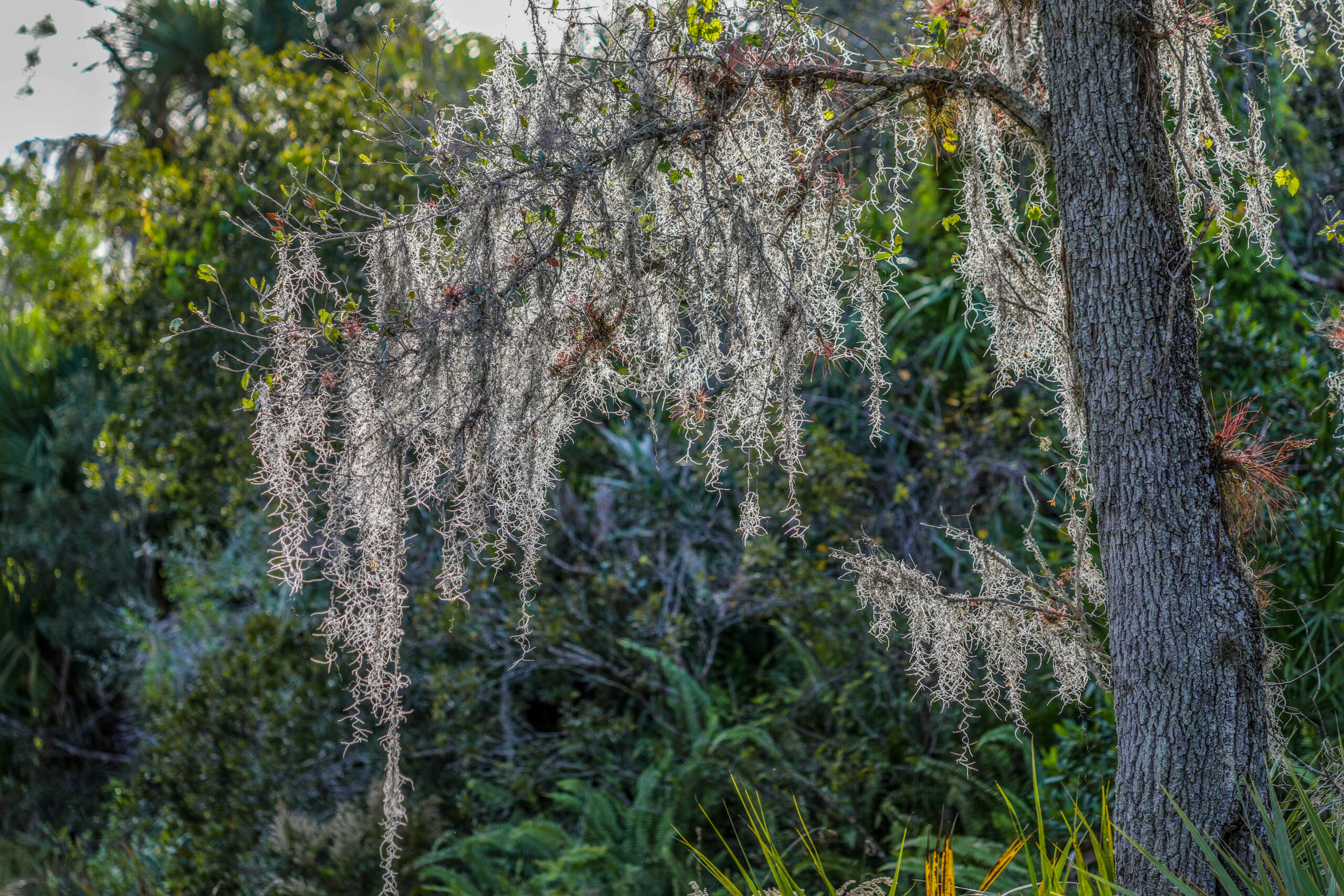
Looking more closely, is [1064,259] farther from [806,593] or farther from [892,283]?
[806,593]

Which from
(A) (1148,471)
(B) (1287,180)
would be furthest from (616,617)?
(B) (1287,180)

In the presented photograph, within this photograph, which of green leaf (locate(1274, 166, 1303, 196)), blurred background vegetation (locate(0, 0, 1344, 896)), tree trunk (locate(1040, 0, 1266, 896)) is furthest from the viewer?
blurred background vegetation (locate(0, 0, 1344, 896))

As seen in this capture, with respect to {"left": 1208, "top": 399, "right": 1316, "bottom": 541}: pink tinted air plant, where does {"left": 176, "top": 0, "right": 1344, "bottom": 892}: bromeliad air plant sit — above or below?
above

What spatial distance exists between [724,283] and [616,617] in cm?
363

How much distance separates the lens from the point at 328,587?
248 inches

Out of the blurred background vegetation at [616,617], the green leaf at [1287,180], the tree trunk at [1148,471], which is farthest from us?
the blurred background vegetation at [616,617]

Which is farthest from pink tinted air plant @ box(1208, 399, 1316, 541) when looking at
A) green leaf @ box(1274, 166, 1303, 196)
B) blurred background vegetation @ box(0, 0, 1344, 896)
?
blurred background vegetation @ box(0, 0, 1344, 896)

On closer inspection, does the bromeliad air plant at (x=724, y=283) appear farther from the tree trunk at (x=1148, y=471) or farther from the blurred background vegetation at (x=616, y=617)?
the blurred background vegetation at (x=616, y=617)

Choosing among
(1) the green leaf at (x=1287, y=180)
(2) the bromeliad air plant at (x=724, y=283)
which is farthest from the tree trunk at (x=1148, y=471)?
(1) the green leaf at (x=1287, y=180)

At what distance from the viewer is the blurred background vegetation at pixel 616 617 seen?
4.51 metres

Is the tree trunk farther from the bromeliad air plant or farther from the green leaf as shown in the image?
the green leaf

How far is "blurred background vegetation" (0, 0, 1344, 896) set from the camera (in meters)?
4.51

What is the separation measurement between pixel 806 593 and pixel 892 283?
2.60 metres

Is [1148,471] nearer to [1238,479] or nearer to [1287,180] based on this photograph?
[1238,479]
